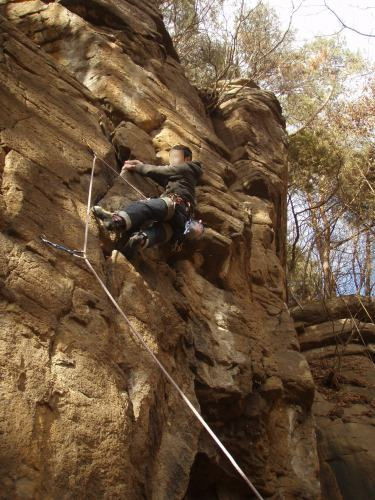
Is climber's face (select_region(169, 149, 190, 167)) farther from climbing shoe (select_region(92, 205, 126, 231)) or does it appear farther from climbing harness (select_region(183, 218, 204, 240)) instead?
climbing shoe (select_region(92, 205, 126, 231))

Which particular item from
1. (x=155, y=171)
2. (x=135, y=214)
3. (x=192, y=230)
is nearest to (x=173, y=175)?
(x=155, y=171)

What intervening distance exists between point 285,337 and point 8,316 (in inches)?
174

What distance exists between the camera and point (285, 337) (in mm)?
7500

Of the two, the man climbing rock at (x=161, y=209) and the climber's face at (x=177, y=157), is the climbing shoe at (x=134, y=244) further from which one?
the climber's face at (x=177, y=157)

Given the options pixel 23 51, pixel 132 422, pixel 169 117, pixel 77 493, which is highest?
pixel 169 117

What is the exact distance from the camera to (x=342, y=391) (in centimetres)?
998

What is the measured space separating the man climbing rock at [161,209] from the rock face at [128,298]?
21 centimetres

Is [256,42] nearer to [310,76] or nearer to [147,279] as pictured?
[310,76]

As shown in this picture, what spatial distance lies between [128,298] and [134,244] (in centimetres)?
60

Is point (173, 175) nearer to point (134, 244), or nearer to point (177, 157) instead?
point (177, 157)

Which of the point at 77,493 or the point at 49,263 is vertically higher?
the point at 49,263

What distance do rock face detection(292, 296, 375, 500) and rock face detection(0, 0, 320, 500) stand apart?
4.71 ft

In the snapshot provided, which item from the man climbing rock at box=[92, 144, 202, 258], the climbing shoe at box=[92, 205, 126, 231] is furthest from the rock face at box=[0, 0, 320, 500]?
the man climbing rock at box=[92, 144, 202, 258]

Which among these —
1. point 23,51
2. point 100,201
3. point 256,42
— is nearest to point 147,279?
point 100,201
